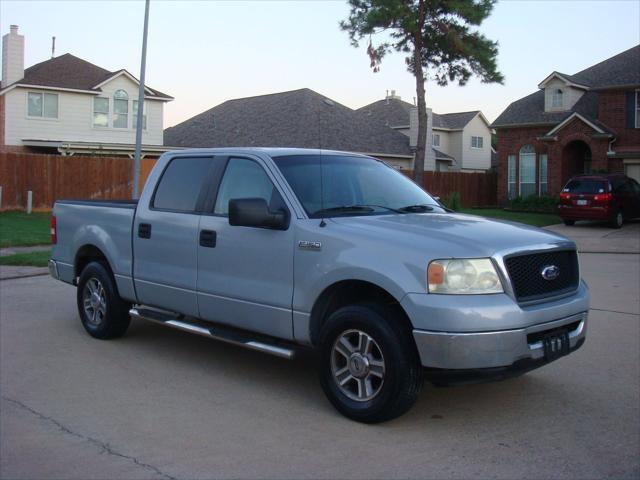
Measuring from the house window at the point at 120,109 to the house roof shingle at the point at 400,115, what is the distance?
2247 centimetres

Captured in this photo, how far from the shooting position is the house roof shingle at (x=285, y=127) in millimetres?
42312

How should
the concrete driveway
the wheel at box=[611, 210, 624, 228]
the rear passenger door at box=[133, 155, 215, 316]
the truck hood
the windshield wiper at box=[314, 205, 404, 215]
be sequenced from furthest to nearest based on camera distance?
the wheel at box=[611, 210, 624, 228] → the concrete driveway → the rear passenger door at box=[133, 155, 215, 316] → the windshield wiper at box=[314, 205, 404, 215] → the truck hood

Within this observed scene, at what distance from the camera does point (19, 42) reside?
35.8 metres

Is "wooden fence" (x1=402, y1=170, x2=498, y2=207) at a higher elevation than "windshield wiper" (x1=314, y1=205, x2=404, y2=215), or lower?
higher

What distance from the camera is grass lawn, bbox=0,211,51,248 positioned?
17.7m

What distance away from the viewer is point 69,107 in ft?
120

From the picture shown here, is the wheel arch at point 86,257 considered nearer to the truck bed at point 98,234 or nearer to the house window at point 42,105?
the truck bed at point 98,234

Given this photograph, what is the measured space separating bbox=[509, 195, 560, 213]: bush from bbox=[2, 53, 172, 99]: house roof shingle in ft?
60.6

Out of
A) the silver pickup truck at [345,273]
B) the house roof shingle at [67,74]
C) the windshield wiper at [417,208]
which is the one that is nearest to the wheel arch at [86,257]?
the silver pickup truck at [345,273]

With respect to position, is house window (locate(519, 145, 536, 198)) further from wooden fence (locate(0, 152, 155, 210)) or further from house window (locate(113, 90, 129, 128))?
house window (locate(113, 90, 129, 128))

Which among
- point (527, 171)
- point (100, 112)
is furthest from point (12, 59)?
point (527, 171)

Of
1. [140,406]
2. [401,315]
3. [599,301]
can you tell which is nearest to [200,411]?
[140,406]

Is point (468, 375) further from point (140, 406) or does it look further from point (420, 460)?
Result: point (140, 406)

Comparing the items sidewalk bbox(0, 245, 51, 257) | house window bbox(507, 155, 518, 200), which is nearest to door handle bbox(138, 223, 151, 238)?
sidewalk bbox(0, 245, 51, 257)
